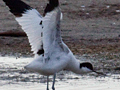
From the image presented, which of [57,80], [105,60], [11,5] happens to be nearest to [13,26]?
[105,60]

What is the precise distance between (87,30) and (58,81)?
5863mm

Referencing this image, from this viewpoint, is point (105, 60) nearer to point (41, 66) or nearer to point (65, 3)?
point (41, 66)

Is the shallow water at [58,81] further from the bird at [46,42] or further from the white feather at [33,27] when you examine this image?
the white feather at [33,27]

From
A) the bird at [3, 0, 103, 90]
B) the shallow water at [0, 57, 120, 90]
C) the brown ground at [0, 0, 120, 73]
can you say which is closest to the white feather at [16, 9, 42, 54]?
the bird at [3, 0, 103, 90]

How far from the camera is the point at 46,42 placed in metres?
7.89

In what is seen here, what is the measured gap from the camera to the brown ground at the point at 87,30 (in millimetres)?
12430

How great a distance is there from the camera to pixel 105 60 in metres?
11.5

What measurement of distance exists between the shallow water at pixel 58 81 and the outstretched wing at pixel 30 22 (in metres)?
0.94

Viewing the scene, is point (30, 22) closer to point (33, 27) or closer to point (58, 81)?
point (33, 27)

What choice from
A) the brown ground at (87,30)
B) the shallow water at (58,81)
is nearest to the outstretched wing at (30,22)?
the shallow water at (58,81)

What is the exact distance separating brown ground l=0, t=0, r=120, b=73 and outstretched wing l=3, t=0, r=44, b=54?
2704 millimetres

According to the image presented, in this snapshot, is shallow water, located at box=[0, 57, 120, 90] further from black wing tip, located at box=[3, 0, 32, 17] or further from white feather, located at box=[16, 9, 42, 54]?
black wing tip, located at box=[3, 0, 32, 17]

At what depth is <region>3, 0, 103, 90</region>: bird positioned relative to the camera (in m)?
7.65

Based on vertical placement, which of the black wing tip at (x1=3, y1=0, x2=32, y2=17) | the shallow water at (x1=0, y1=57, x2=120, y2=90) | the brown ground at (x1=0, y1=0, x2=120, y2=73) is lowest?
the brown ground at (x1=0, y1=0, x2=120, y2=73)
